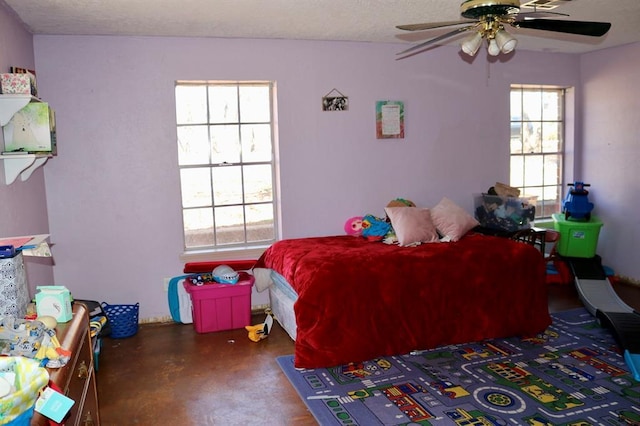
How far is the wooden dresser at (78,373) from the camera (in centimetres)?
174

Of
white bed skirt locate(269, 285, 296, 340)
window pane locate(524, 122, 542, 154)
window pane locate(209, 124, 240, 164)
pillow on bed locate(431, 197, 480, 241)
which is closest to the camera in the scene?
white bed skirt locate(269, 285, 296, 340)

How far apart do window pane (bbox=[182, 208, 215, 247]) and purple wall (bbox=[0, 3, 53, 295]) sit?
1.13 meters

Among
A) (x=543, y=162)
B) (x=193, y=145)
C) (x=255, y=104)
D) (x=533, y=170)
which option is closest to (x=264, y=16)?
(x=255, y=104)

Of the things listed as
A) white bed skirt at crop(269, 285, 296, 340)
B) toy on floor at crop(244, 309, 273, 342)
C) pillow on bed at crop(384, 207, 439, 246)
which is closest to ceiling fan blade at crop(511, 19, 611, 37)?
pillow on bed at crop(384, 207, 439, 246)

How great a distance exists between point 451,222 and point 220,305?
2.09 meters

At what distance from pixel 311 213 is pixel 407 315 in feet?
5.22

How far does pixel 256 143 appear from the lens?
4828 mm

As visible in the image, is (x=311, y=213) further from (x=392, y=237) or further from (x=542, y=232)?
(x=542, y=232)

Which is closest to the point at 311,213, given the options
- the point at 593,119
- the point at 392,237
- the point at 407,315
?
the point at 392,237

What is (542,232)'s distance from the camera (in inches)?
192

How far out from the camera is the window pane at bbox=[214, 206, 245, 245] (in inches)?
189

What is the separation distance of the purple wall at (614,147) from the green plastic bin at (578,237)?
0.33 m

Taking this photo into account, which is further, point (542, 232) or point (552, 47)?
point (552, 47)

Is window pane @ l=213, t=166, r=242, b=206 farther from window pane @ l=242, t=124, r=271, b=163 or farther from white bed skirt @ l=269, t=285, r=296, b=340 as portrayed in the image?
white bed skirt @ l=269, t=285, r=296, b=340
